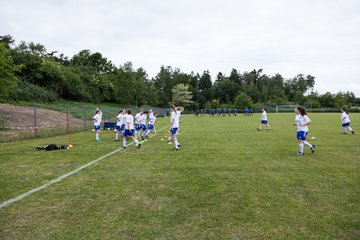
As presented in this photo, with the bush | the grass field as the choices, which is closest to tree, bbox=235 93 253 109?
the bush

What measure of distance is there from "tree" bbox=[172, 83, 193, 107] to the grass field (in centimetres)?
8467

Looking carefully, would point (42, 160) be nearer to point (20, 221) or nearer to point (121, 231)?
point (20, 221)

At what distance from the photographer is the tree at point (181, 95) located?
9397cm

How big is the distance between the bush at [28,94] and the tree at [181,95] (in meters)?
52.1

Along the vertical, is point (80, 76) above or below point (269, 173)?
above

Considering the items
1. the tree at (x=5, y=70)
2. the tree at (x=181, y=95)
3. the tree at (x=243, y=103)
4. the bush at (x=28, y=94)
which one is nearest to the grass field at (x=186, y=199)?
the tree at (x=5, y=70)

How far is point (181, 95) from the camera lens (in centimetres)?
9544

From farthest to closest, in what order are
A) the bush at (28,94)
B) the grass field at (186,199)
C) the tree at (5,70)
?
the bush at (28,94) < the tree at (5,70) < the grass field at (186,199)

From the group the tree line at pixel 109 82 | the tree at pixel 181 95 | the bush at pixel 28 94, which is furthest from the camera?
the tree at pixel 181 95

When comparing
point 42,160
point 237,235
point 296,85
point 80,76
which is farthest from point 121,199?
point 296,85

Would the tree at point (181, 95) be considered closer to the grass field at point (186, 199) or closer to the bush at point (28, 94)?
the bush at point (28, 94)

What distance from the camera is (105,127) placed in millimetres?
24969

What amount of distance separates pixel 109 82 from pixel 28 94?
28.2 metres

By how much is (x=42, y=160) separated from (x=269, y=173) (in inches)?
305
